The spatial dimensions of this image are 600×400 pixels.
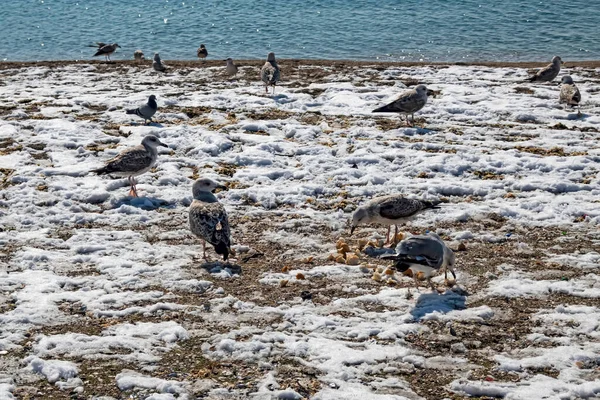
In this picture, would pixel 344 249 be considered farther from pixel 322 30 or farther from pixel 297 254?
pixel 322 30

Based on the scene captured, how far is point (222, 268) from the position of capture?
31.3 ft

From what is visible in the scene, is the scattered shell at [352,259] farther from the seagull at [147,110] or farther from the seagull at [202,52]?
the seagull at [202,52]

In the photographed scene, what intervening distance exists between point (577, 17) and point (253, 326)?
35.7m

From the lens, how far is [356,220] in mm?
10336

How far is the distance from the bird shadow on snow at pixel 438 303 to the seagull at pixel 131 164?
19.3ft

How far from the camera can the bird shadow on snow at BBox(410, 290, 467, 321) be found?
812 centimetres

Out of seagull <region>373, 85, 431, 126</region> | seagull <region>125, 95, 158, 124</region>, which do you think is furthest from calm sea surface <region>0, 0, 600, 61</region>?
seagull <region>125, 95, 158, 124</region>

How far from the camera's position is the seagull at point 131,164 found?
1238 cm

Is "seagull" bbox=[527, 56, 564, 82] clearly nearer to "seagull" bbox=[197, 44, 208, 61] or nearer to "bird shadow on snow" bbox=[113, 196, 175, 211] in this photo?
"bird shadow on snow" bbox=[113, 196, 175, 211]

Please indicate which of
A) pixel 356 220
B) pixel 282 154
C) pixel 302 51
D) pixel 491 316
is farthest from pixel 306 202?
pixel 302 51

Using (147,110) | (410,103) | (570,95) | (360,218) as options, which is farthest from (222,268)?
(570,95)

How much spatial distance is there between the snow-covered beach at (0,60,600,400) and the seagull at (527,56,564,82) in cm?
228

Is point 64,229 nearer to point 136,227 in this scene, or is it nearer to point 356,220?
point 136,227

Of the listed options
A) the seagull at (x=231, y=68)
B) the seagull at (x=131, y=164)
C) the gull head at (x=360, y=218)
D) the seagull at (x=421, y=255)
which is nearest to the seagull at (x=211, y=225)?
the gull head at (x=360, y=218)
